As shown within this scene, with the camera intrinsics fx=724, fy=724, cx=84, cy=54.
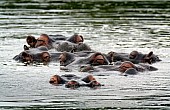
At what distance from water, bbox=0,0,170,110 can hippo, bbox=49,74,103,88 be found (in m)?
0.16

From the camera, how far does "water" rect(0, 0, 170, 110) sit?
1320 cm

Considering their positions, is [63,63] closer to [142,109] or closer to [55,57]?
[55,57]

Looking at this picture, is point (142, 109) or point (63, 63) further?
point (63, 63)

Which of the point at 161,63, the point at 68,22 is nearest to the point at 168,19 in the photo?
the point at 68,22

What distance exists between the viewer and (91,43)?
20672 millimetres

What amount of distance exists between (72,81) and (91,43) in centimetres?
624

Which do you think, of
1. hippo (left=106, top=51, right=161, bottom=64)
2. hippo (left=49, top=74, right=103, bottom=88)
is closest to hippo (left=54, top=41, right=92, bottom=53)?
hippo (left=106, top=51, right=161, bottom=64)

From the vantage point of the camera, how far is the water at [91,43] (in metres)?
13.2

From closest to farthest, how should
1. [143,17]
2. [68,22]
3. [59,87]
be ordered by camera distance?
[59,87]
[68,22]
[143,17]

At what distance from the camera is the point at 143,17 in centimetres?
2764

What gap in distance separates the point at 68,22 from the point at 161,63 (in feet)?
28.3

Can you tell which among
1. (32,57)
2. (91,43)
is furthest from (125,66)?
(91,43)

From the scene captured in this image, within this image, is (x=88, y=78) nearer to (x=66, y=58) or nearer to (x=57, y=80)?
(x=57, y=80)

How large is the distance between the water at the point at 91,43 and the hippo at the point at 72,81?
0.16 metres
